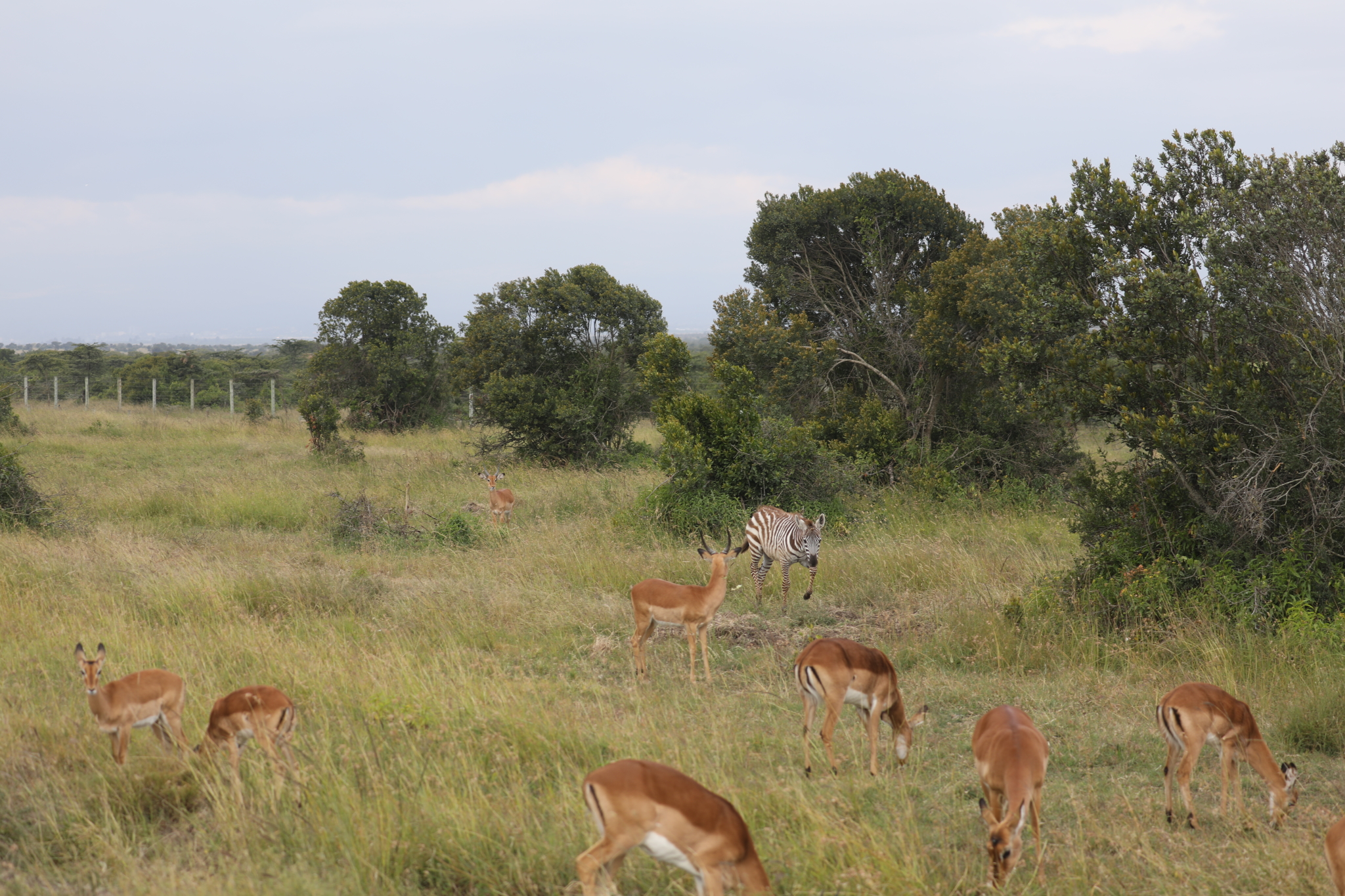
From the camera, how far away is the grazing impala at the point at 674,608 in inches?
305

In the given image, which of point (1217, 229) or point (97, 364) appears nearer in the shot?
point (1217, 229)

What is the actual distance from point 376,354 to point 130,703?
24336mm

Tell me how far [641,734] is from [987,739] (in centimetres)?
211

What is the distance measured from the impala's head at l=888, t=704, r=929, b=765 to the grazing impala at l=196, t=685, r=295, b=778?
334cm

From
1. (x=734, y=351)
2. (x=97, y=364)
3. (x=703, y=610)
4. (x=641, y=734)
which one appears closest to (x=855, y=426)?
(x=734, y=351)

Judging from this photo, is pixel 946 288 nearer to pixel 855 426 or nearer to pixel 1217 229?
pixel 855 426

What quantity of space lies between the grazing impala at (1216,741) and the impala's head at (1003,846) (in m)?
1.51

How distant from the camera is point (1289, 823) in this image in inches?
198

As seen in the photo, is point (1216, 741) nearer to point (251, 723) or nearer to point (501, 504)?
point (251, 723)

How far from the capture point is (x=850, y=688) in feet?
17.8

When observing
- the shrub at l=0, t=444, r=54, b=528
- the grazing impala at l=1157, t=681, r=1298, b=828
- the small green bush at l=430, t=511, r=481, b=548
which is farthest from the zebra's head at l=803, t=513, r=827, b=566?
the shrub at l=0, t=444, r=54, b=528

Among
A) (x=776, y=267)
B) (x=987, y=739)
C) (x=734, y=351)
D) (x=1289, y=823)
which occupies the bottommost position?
(x=1289, y=823)

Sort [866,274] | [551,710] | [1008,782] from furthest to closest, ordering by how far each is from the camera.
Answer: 1. [866,274]
2. [551,710]
3. [1008,782]

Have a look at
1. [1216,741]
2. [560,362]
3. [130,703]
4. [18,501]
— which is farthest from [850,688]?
[560,362]
